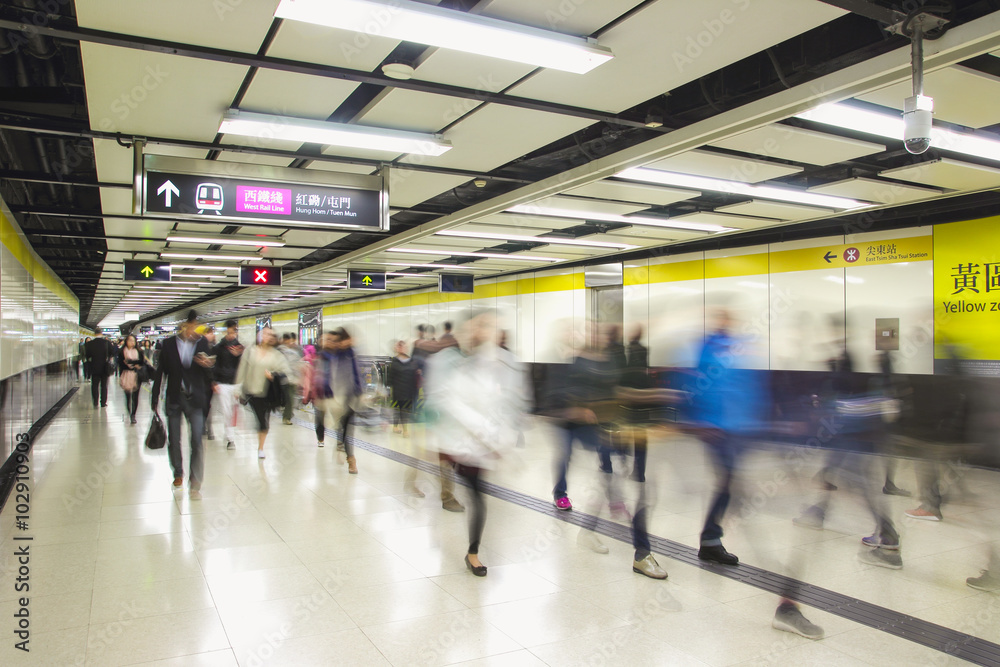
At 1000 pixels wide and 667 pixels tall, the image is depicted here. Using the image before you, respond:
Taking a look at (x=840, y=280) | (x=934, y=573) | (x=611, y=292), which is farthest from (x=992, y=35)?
(x=611, y=292)

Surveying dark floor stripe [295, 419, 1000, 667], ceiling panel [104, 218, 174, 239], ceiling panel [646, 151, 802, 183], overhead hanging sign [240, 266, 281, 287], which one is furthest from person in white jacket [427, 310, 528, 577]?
overhead hanging sign [240, 266, 281, 287]

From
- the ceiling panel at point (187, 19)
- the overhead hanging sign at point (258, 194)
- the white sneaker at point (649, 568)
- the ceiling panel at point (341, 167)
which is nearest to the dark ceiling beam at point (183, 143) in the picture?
the ceiling panel at point (341, 167)

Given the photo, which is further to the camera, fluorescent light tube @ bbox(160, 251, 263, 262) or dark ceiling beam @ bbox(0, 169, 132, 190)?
fluorescent light tube @ bbox(160, 251, 263, 262)

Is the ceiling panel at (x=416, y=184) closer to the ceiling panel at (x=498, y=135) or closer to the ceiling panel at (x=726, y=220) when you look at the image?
the ceiling panel at (x=498, y=135)

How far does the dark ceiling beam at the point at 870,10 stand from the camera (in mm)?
3400

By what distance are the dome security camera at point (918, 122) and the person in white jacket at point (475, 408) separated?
8.88 ft

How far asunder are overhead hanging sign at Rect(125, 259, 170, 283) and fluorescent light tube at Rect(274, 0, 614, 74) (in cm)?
1238

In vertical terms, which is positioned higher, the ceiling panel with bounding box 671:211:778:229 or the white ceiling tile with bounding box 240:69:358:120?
the white ceiling tile with bounding box 240:69:358:120

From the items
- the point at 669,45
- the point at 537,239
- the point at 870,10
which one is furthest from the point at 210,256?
the point at 870,10

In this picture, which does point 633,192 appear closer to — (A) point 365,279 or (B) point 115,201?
(B) point 115,201

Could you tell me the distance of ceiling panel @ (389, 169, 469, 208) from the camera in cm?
736

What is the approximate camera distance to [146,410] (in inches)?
593

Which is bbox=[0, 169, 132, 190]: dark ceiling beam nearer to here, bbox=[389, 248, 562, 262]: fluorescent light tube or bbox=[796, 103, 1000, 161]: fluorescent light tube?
bbox=[389, 248, 562, 262]: fluorescent light tube

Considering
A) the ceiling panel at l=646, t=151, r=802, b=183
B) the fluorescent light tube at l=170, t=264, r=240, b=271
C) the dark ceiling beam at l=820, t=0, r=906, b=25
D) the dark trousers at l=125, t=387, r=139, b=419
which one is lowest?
the dark trousers at l=125, t=387, r=139, b=419
